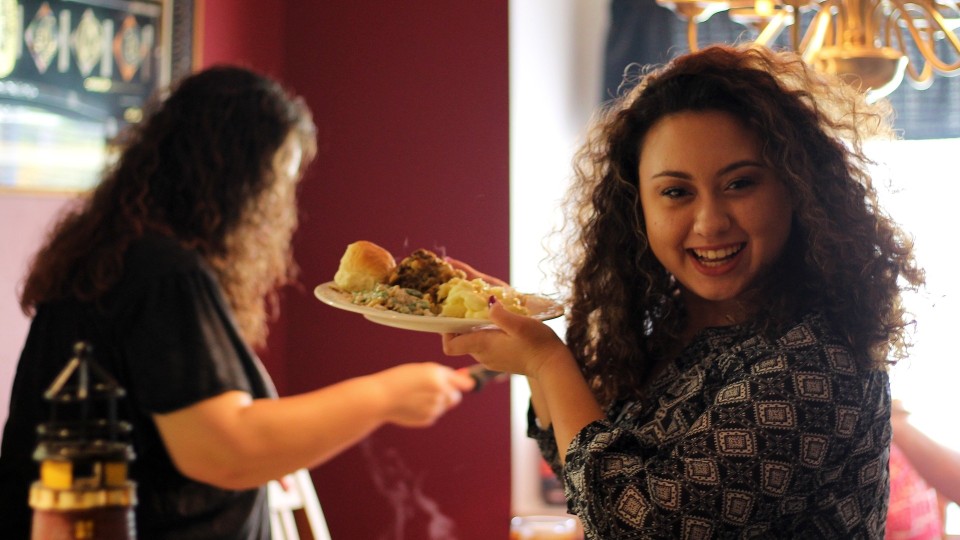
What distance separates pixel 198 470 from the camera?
830 mm

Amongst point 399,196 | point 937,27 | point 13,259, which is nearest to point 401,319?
point 937,27

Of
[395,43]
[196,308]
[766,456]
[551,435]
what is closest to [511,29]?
[395,43]

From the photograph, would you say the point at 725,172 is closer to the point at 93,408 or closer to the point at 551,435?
the point at 551,435

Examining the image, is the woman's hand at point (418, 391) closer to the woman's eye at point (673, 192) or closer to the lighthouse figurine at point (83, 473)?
the lighthouse figurine at point (83, 473)

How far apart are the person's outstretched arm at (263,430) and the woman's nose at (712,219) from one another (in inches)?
24.2

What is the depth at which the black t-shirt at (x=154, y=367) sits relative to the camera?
83cm

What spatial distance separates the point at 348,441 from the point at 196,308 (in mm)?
164

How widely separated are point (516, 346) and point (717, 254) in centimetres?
29

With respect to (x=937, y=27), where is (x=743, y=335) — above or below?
below

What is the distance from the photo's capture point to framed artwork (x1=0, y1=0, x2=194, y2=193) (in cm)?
248

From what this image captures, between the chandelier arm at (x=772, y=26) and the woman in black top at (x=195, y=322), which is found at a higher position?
the chandelier arm at (x=772, y=26)

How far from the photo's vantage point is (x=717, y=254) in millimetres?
1377

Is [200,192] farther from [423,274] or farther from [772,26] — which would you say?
[772,26]

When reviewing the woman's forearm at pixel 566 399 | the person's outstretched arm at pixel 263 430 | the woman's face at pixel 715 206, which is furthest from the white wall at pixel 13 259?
the person's outstretched arm at pixel 263 430
